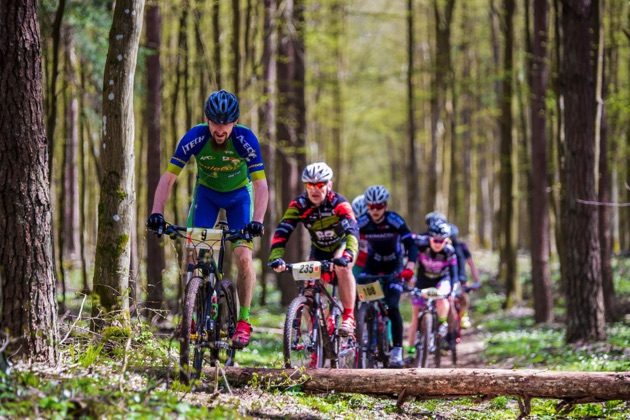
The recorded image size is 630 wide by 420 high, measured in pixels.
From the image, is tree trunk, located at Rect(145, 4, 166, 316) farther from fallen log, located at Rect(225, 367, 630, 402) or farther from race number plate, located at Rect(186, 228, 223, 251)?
fallen log, located at Rect(225, 367, 630, 402)

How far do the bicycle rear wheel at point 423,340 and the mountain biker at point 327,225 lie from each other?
8.16 feet

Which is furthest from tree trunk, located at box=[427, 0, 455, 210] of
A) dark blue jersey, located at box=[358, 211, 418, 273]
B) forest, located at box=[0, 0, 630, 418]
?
dark blue jersey, located at box=[358, 211, 418, 273]

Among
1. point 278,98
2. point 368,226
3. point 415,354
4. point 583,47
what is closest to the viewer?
point 368,226

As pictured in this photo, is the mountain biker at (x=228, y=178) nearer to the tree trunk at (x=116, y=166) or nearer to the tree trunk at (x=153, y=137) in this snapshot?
the tree trunk at (x=116, y=166)

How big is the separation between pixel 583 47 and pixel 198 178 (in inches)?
274

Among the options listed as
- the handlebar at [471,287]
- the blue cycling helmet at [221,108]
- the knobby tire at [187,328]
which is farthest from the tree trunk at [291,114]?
the knobby tire at [187,328]

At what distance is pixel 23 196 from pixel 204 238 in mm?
1487

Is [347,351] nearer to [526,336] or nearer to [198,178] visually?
[198,178]

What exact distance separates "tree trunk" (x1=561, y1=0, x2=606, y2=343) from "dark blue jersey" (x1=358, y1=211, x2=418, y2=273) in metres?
2.93

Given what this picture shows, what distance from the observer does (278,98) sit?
19688mm

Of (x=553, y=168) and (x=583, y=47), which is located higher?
(x=583, y=47)

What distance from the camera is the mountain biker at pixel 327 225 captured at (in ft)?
26.5

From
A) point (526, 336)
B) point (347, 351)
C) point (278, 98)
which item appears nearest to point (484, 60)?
point (278, 98)

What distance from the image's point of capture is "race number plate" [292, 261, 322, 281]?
7.60 m
